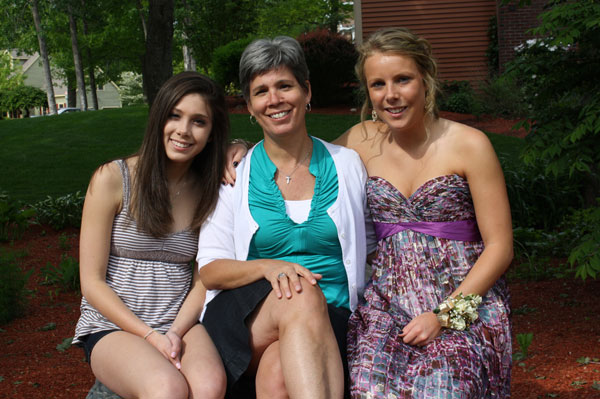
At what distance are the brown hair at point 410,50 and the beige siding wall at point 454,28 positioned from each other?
15982 millimetres

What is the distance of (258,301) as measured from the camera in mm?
2729

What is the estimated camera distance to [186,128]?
9.78ft

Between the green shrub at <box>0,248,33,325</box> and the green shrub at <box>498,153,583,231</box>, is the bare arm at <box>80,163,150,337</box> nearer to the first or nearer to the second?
the green shrub at <box>0,248,33,325</box>

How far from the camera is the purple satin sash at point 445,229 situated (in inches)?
116

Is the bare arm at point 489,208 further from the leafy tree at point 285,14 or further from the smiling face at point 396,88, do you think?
the leafy tree at point 285,14

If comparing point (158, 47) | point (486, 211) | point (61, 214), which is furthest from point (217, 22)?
point (486, 211)

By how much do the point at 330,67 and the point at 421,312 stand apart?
→ 14.8 metres

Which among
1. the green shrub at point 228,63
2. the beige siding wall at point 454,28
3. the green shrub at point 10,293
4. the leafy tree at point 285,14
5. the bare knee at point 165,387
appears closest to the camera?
the bare knee at point 165,387

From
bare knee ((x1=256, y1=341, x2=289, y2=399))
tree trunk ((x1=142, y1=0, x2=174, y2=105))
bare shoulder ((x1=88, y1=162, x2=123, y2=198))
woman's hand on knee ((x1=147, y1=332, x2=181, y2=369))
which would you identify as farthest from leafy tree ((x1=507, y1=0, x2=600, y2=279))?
tree trunk ((x1=142, y1=0, x2=174, y2=105))

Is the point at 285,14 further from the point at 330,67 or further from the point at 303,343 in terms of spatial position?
the point at 303,343

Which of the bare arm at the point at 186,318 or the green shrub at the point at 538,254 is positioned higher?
the bare arm at the point at 186,318

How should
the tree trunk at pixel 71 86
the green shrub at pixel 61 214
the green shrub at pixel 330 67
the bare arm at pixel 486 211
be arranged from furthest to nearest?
1. the tree trunk at pixel 71 86
2. the green shrub at pixel 330 67
3. the green shrub at pixel 61 214
4. the bare arm at pixel 486 211

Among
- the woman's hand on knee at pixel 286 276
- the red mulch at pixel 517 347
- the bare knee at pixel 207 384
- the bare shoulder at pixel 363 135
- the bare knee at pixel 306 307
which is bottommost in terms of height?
the red mulch at pixel 517 347

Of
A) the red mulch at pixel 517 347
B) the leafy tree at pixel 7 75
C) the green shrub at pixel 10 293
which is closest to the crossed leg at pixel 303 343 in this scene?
the red mulch at pixel 517 347
